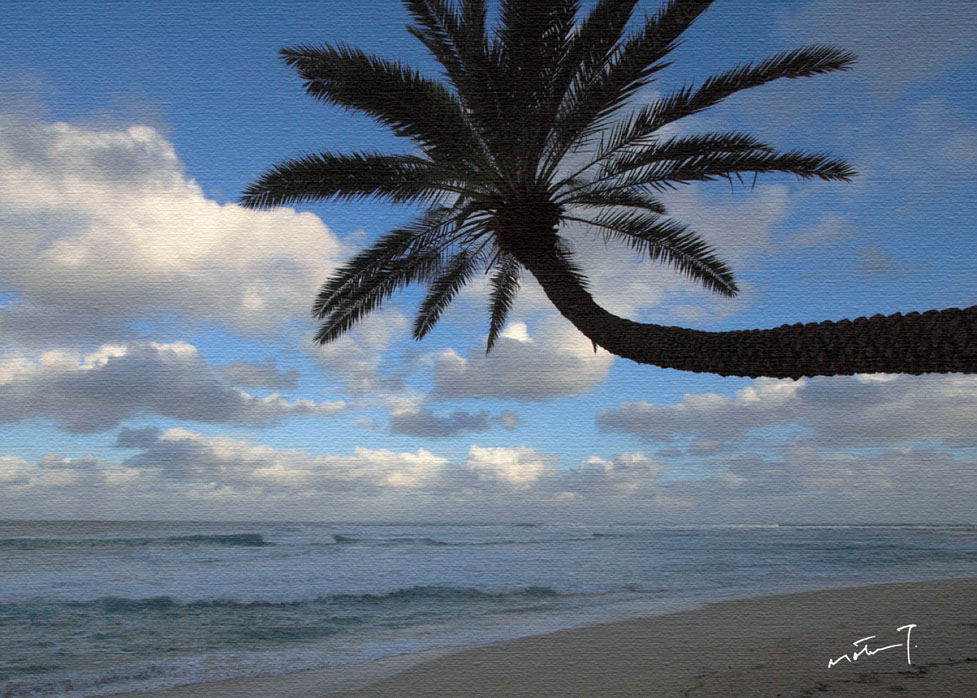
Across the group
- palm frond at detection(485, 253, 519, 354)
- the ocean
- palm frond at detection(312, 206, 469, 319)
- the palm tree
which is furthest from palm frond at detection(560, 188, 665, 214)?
the ocean

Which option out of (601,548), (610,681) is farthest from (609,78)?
(601,548)

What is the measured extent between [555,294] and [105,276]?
2461 mm

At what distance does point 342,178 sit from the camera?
13.2 feet

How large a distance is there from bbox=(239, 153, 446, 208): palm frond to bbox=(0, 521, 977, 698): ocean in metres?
2.84

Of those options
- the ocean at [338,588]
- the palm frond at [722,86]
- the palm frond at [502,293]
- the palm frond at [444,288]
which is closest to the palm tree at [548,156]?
the palm frond at [722,86]

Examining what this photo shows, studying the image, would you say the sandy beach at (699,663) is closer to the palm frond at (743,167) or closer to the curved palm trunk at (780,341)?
the curved palm trunk at (780,341)

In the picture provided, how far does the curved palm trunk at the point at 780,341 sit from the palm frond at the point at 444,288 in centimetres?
125

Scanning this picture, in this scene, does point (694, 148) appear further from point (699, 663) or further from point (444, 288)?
point (699, 663)

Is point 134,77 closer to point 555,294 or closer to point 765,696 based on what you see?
point 555,294

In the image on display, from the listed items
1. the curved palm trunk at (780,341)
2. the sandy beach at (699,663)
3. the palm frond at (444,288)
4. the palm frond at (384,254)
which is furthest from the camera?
the palm frond at (444,288)

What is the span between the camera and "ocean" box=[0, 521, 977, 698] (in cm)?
536

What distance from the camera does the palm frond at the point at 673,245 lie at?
4441 mm

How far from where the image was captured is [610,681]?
3186mm

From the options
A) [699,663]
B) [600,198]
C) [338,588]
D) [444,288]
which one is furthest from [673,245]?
[338,588]
